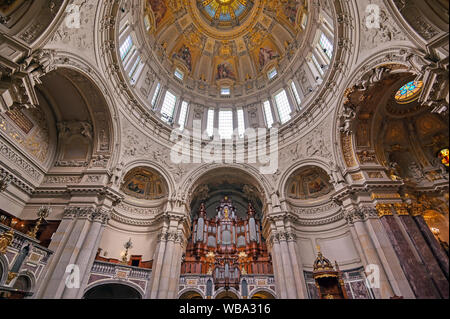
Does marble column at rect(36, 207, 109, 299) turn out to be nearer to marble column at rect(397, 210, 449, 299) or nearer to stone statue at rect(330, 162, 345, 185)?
marble column at rect(397, 210, 449, 299)

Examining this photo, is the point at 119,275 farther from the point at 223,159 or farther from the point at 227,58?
the point at 227,58

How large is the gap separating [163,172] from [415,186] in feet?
45.8

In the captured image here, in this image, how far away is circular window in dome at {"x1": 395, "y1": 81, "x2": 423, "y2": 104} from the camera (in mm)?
8383

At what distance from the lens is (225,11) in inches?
936

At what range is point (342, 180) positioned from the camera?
1192cm

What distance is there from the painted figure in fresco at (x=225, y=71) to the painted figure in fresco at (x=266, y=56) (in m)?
3.52

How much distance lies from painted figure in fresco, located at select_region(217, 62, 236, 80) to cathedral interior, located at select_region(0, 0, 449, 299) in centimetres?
487

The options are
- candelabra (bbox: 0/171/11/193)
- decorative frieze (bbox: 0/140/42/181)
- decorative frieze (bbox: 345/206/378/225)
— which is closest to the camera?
candelabra (bbox: 0/171/11/193)

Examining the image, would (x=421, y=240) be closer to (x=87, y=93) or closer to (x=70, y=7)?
(x=70, y=7)

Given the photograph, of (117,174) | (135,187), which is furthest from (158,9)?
(135,187)

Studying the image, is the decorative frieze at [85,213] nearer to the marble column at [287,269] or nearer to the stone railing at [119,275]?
the stone railing at [119,275]

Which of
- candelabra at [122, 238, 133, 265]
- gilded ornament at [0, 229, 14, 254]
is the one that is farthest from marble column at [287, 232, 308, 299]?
gilded ornament at [0, 229, 14, 254]

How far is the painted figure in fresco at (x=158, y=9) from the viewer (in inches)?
739
